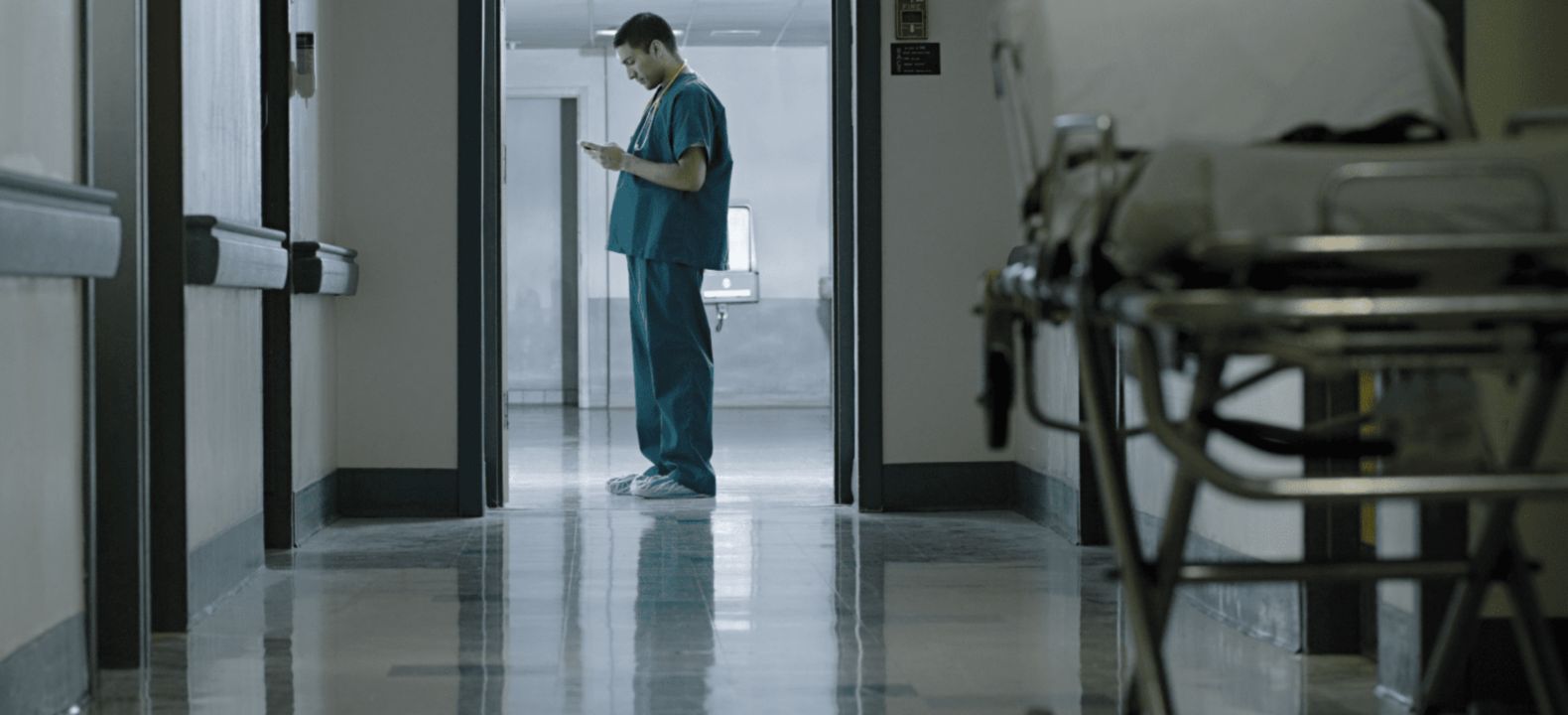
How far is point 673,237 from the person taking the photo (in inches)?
203

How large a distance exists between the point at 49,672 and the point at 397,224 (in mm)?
2508

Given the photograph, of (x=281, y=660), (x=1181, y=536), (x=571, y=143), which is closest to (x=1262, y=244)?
(x=1181, y=536)

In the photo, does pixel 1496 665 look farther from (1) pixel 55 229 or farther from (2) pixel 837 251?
(2) pixel 837 251

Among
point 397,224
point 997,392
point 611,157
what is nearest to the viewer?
point 997,392

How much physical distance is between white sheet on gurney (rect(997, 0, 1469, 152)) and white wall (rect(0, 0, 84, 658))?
1.18 meters

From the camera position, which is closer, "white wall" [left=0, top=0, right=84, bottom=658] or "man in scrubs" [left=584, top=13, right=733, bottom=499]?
"white wall" [left=0, top=0, right=84, bottom=658]

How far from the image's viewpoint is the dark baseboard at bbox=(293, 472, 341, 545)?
405 centimetres

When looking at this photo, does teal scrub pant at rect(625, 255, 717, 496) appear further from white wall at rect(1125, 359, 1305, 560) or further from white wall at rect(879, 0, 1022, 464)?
white wall at rect(1125, 359, 1305, 560)

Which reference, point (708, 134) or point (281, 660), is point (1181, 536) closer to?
point (281, 660)

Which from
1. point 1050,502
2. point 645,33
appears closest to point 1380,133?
point 1050,502

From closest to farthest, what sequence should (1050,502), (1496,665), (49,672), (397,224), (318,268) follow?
(49,672) < (1496,665) < (318,268) < (1050,502) < (397,224)

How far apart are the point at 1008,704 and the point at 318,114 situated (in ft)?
9.05

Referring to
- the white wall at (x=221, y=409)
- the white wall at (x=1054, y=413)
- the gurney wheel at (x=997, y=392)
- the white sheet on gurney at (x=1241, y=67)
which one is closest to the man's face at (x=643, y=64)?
the white wall at (x=1054, y=413)

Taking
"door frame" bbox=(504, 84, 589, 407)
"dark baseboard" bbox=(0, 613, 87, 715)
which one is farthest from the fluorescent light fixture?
"dark baseboard" bbox=(0, 613, 87, 715)
